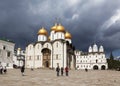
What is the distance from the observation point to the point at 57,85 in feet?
53.8

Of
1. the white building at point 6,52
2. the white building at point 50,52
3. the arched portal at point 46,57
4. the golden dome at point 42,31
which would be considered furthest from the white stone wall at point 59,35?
the white building at point 6,52

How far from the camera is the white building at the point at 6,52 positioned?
53688 millimetres

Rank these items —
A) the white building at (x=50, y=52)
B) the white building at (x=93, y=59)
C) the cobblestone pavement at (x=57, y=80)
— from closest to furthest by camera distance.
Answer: the cobblestone pavement at (x=57, y=80) < the white building at (x=50, y=52) < the white building at (x=93, y=59)

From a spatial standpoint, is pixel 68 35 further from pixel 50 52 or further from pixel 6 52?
pixel 6 52

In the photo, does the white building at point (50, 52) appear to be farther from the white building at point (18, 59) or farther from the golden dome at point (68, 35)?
the white building at point (18, 59)

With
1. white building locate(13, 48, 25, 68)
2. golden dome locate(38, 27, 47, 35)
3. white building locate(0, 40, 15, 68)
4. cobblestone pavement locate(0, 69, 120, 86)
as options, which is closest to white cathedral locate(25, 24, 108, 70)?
golden dome locate(38, 27, 47, 35)

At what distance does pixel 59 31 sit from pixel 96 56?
169ft

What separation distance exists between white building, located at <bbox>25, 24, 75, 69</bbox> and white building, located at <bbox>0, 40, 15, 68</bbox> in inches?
492

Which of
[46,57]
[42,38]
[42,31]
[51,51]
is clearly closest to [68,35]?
[42,31]

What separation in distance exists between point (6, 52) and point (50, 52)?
1556 cm

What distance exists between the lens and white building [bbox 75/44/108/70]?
111 meters

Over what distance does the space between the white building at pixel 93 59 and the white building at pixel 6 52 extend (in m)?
56.5

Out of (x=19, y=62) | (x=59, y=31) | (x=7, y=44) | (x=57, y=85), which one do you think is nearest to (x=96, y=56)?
(x=19, y=62)

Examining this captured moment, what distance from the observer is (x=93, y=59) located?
11450 centimetres
